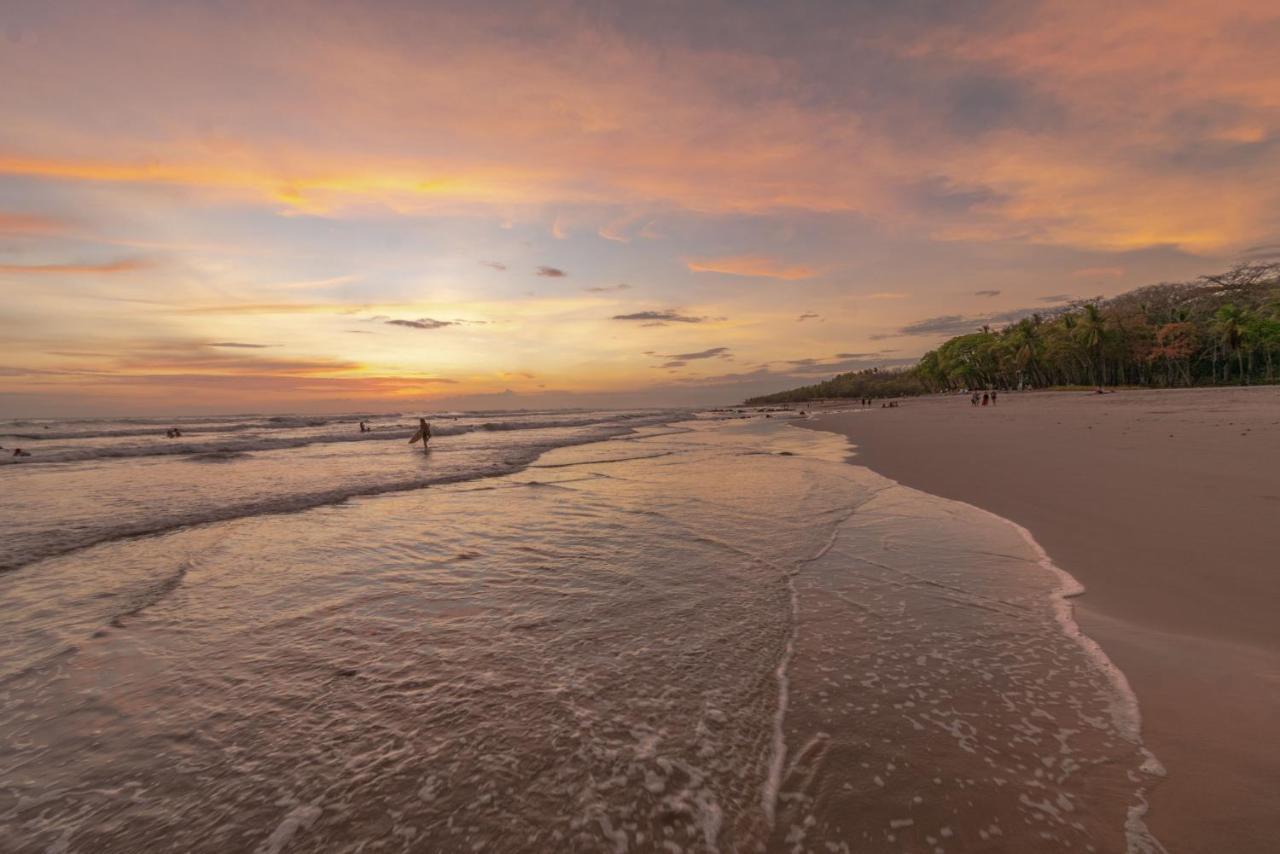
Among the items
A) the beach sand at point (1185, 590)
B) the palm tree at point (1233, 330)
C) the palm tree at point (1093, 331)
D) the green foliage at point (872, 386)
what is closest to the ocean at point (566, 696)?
the beach sand at point (1185, 590)

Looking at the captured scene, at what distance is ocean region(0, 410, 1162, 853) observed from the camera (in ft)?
10.4

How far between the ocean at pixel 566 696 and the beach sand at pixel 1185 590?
10.2 inches

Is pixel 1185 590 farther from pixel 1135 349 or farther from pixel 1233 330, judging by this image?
pixel 1135 349

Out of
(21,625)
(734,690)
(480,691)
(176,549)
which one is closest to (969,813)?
(734,690)

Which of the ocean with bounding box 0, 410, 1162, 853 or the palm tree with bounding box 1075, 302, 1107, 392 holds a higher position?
the palm tree with bounding box 1075, 302, 1107, 392

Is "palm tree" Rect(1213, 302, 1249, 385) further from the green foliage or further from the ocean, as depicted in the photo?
the ocean

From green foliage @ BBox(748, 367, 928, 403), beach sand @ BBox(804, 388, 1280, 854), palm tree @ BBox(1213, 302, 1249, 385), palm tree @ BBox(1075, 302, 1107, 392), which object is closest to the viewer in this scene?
beach sand @ BBox(804, 388, 1280, 854)

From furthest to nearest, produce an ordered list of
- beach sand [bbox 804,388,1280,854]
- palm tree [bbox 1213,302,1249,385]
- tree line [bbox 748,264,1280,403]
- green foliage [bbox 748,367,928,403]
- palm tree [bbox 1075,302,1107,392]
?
green foliage [bbox 748,367,928,403] < palm tree [bbox 1075,302,1107,392] < tree line [bbox 748,264,1280,403] < palm tree [bbox 1213,302,1249,385] < beach sand [bbox 804,388,1280,854]

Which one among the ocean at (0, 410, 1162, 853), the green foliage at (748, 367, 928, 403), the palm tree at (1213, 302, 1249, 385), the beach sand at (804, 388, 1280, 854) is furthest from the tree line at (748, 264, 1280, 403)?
the ocean at (0, 410, 1162, 853)

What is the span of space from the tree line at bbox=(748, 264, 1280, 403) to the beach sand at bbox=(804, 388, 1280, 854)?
9892 centimetres

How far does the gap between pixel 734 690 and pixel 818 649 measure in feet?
4.09

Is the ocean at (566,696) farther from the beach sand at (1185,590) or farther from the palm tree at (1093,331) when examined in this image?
the palm tree at (1093,331)

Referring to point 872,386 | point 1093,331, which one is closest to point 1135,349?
point 1093,331

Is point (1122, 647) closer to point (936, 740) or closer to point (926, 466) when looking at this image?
point (936, 740)
